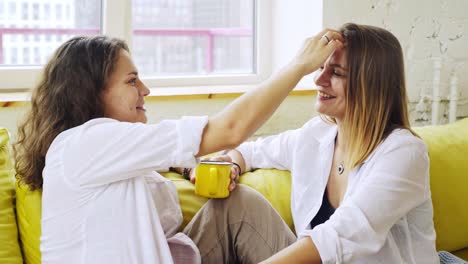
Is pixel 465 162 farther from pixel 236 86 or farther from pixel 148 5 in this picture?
pixel 148 5

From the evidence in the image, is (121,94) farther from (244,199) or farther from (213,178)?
(244,199)

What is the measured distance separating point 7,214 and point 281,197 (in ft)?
2.54

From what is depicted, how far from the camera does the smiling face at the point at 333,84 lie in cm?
160

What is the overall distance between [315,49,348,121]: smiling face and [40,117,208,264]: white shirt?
1.49 ft

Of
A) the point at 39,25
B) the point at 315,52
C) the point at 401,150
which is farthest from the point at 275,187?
the point at 39,25

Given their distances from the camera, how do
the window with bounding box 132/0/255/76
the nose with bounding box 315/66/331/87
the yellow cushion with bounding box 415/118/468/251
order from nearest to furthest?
the nose with bounding box 315/66/331/87
the yellow cushion with bounding box 415/118/468/251
the window with bounding box 132/0/255/76

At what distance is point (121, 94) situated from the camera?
142 cm

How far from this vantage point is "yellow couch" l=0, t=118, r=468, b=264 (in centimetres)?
152

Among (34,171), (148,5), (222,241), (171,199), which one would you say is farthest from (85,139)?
(148,5)

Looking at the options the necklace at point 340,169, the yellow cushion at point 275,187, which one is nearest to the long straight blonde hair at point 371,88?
the necklace at point 340,169

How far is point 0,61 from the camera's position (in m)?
2.19

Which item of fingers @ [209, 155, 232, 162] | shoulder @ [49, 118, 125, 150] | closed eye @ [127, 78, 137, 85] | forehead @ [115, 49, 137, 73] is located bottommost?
fingers @ [209, 155, 232, 162]

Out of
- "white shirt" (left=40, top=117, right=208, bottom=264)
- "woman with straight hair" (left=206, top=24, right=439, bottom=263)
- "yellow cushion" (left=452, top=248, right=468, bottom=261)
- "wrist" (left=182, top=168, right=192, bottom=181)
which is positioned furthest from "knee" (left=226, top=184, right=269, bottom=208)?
"yellow cushion" (left=452, top=248, right=468, bottom=261)

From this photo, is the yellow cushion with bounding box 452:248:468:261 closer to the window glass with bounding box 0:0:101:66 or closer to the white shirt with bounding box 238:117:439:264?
the white shirt with bounding box 238:117:439:264
